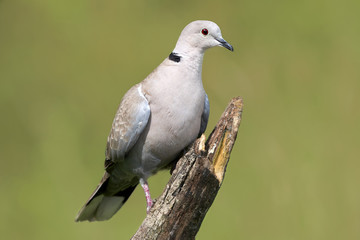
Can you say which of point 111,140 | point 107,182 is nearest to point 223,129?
point 111,140

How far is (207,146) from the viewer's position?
2.15 meters

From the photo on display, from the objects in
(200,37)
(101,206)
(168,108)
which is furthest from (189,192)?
(101,206)

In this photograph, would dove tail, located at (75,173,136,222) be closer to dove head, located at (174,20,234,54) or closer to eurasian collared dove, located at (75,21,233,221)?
eurasian collared dove, located at (75,21,233,221)

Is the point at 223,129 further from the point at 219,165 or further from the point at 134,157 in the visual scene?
the point at 134,157

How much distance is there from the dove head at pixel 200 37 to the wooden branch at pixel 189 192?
16.7 inches

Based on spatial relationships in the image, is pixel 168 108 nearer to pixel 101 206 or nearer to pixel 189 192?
pixel 189 192

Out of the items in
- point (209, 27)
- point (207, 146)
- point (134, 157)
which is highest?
point (209, 27)

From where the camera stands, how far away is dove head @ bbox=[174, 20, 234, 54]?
2.31m

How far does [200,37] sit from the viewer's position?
2.31 m

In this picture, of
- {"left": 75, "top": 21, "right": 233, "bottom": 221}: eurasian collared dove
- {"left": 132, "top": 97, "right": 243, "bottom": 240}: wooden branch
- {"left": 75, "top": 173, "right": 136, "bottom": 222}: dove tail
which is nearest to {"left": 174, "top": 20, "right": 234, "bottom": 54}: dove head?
{"left": 75, "top": 21, "right": 233, "bottom": 221}: eurasian collared dove

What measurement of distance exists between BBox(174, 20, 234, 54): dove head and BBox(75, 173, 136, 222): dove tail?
34.0 inches

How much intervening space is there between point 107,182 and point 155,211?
64 centimetres

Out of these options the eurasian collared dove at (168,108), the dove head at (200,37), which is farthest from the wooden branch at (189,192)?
the dove head at (200,37)

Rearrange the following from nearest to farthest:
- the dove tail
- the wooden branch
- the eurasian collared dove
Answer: the wooden branch, the eurasian collared dove, the dove tail
